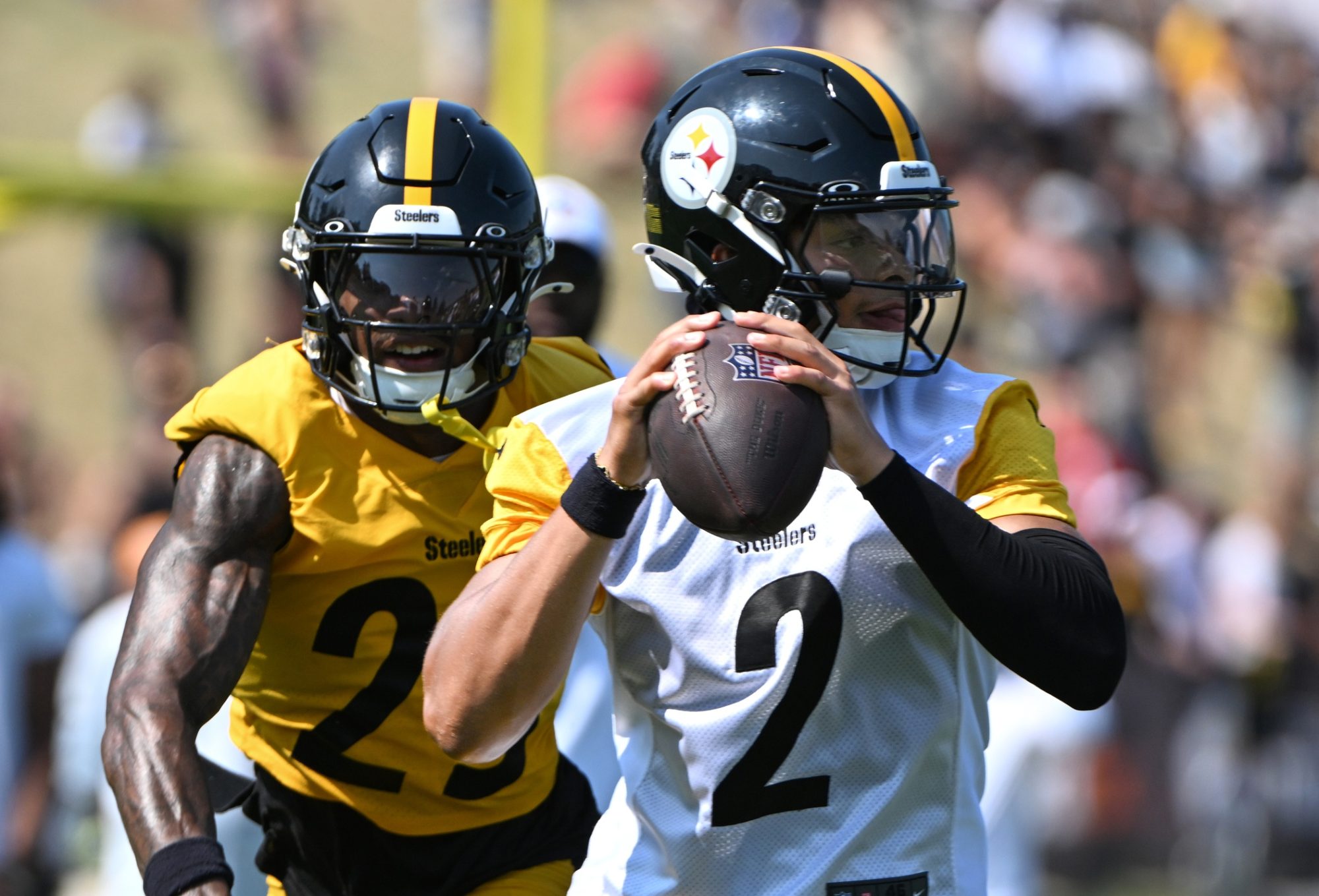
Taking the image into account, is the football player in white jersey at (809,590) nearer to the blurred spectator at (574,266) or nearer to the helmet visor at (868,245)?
the helmet visor at (868,245)

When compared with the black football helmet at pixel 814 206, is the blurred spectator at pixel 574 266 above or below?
below

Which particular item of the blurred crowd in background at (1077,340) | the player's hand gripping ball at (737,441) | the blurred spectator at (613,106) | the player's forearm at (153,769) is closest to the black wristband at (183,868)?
the player's forearm at (153,769)

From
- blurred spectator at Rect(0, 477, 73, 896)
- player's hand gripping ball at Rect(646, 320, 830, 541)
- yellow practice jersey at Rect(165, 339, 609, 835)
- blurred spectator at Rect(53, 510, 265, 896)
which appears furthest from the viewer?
blurred spectator at Rect(0, 477, 73, 896)

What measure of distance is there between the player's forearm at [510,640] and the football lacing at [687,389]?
224 mm

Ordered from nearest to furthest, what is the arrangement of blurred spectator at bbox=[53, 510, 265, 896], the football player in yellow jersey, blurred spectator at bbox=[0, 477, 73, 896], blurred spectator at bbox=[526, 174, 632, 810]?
the football player in yellow jersey < blurred spectator at bbox=[53, 510, 265, 896] < blurred spectator at bbox=[526, 174, 632, 810] < blurred spectator at bbox=[0, 477, 73, 896]

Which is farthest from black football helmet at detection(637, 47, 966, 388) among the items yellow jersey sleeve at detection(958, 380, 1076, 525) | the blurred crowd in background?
the blurred crowd in background

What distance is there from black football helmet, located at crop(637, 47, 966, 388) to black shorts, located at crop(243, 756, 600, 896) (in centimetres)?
116

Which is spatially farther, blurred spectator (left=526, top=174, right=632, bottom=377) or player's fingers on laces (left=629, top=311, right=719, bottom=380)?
blurred spectator (left=526, top=174, right=632, bottom=377)

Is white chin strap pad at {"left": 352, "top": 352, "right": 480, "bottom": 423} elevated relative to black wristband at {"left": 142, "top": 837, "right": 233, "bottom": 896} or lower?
elevated

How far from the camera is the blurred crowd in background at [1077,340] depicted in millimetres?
7758

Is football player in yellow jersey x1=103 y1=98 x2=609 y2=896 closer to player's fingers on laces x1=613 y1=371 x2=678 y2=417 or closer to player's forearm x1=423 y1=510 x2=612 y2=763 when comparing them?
player's forearm x1=423 y1=510 x2=612 y2=763

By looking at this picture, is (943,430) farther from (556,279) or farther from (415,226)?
(556,279)

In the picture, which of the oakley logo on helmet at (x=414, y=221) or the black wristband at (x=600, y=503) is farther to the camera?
the oakley logo on helmet at (x=414, y=221)

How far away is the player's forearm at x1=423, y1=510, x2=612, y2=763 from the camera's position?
251 cm
